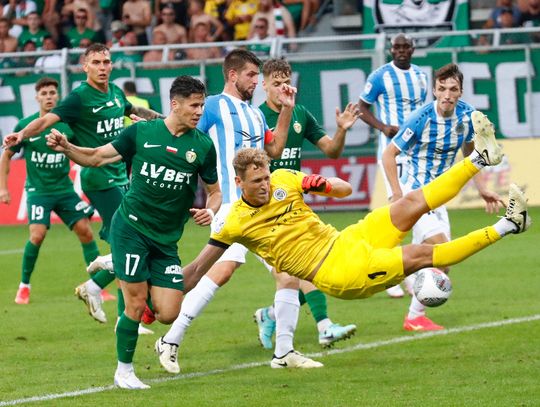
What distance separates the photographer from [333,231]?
9.23 metres

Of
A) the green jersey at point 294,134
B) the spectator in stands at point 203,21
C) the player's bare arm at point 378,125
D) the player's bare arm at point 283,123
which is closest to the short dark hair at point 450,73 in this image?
the green jersey at point 294,134

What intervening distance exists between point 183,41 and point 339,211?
199 inches

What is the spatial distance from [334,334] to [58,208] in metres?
5.05

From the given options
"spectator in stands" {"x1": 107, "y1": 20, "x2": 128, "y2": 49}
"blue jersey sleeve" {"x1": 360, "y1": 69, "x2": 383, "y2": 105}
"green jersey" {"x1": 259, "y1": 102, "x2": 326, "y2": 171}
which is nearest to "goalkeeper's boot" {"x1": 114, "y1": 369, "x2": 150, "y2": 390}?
"green jersey" {"x1": 259, "y1": 102, "x2": 326, "y2": 171}

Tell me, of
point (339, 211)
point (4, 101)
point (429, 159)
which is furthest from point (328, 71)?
point (429, 159)

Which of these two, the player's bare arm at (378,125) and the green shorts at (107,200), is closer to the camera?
the green shorts at (107,200)

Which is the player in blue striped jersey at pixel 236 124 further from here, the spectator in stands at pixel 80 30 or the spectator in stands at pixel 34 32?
the spectator in stands at pixel 34 32

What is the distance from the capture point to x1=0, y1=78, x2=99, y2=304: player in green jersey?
14.1 meters

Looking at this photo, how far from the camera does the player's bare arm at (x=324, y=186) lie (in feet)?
29.1

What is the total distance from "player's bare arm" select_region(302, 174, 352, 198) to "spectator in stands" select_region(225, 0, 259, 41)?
15499 mm

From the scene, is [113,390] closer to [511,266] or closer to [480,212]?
[511,266]

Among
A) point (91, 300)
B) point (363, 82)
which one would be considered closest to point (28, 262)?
point (91, 300)

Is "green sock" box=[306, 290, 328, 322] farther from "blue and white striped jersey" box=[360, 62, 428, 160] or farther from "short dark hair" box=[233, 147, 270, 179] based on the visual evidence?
"blue and white striped jersey" box=[360, 62, 428, 160]

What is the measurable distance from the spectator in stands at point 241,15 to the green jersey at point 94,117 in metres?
12.1
